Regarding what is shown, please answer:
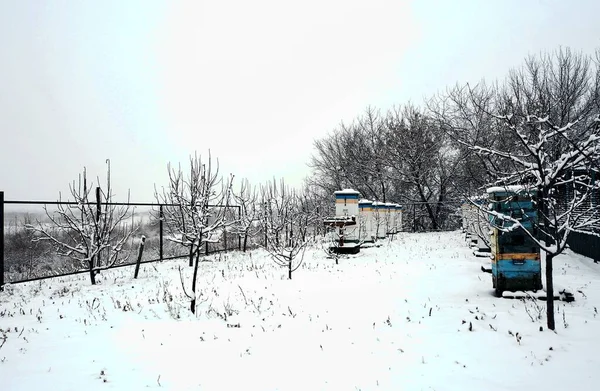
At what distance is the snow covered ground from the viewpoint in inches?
157

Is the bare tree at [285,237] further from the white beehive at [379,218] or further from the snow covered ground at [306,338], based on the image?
the white beehive at [379,218]

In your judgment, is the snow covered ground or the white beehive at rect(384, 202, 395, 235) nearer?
the snow covered ground

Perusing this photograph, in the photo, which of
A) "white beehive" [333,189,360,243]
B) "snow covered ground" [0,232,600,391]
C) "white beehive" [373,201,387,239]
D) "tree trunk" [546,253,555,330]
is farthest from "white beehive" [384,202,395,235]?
"tree trunk" [546,253,555,330]

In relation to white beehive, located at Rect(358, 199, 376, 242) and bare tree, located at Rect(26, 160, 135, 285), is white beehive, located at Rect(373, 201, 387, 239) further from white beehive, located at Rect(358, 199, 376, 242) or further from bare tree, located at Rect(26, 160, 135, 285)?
bare tree, located at Rect(26, 160, 135, 285)

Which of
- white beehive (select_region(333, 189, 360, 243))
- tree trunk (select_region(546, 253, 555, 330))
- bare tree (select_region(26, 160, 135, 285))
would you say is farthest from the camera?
white beehive (select_region(333, 189, 360, 243))

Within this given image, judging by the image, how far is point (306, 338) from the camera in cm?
532

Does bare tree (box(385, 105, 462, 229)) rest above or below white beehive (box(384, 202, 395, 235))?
above

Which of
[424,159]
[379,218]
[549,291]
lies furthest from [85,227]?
[424,159]

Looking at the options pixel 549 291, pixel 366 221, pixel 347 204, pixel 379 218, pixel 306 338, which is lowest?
pixel 306 338

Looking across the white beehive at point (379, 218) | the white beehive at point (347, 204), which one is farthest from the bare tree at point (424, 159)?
the white beehive at point (347, 204)

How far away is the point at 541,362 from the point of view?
161 inches

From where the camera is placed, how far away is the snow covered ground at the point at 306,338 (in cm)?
400

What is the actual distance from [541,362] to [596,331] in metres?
1.51

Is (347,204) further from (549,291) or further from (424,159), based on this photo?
(424,159)
